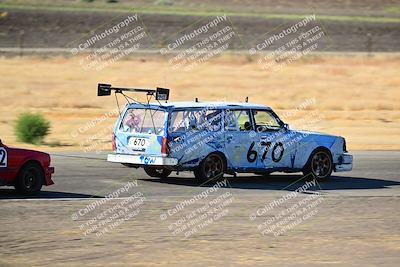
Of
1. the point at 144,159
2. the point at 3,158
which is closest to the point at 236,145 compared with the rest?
the point at 144,159

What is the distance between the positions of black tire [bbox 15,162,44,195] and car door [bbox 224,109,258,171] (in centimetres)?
390

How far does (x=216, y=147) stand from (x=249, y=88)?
81.3 feet

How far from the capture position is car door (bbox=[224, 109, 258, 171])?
18.7 meters

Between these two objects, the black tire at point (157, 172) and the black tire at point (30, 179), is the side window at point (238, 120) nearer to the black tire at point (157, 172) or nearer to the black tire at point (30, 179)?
the black tire at point (157, 172)

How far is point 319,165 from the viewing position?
65.4 feet

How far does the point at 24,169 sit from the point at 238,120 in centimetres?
466

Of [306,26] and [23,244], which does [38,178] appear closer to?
[23,244]

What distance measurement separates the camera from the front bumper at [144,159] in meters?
17.9

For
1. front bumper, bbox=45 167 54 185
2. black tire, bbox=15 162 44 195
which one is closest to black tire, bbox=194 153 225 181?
front bumper, bbox=45 167 54 185

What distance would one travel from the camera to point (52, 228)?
526 inches

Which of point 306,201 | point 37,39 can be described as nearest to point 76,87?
point 37,39

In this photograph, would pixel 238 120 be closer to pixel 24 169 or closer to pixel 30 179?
pixel 30 179

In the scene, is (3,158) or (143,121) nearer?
(3,158)

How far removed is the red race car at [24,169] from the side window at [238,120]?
386 centimetres
